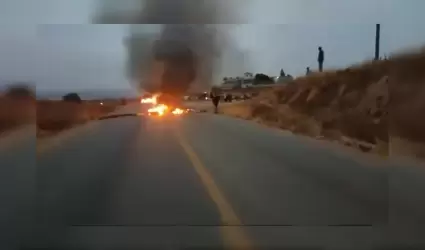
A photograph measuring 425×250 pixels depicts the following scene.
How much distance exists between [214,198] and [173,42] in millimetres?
2027

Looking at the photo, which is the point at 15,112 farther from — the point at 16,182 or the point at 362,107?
the point at 362,107

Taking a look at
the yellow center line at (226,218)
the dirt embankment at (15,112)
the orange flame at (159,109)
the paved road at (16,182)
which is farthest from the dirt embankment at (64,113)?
the yellow center line at (226,218)

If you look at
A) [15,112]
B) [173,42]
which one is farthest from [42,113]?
[173,42]

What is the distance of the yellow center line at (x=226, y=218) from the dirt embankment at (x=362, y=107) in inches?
159

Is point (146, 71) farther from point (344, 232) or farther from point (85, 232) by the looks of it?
point (344, 232)

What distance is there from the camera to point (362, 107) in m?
19.1

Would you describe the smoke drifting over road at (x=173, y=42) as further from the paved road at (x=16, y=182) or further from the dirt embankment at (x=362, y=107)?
the dirt embankment at (x=362, y=107)

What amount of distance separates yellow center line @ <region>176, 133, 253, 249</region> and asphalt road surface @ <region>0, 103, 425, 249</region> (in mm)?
11

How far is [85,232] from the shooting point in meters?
6.63

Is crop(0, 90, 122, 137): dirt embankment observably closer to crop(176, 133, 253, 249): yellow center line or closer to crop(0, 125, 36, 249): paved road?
crop(0, 125, 36, 249): paved road

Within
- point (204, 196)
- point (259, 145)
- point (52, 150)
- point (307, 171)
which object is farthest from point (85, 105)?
point (259, 145)

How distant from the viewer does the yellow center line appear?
240 inches

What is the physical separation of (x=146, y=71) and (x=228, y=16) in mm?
1421

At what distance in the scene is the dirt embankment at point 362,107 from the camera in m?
13.2
